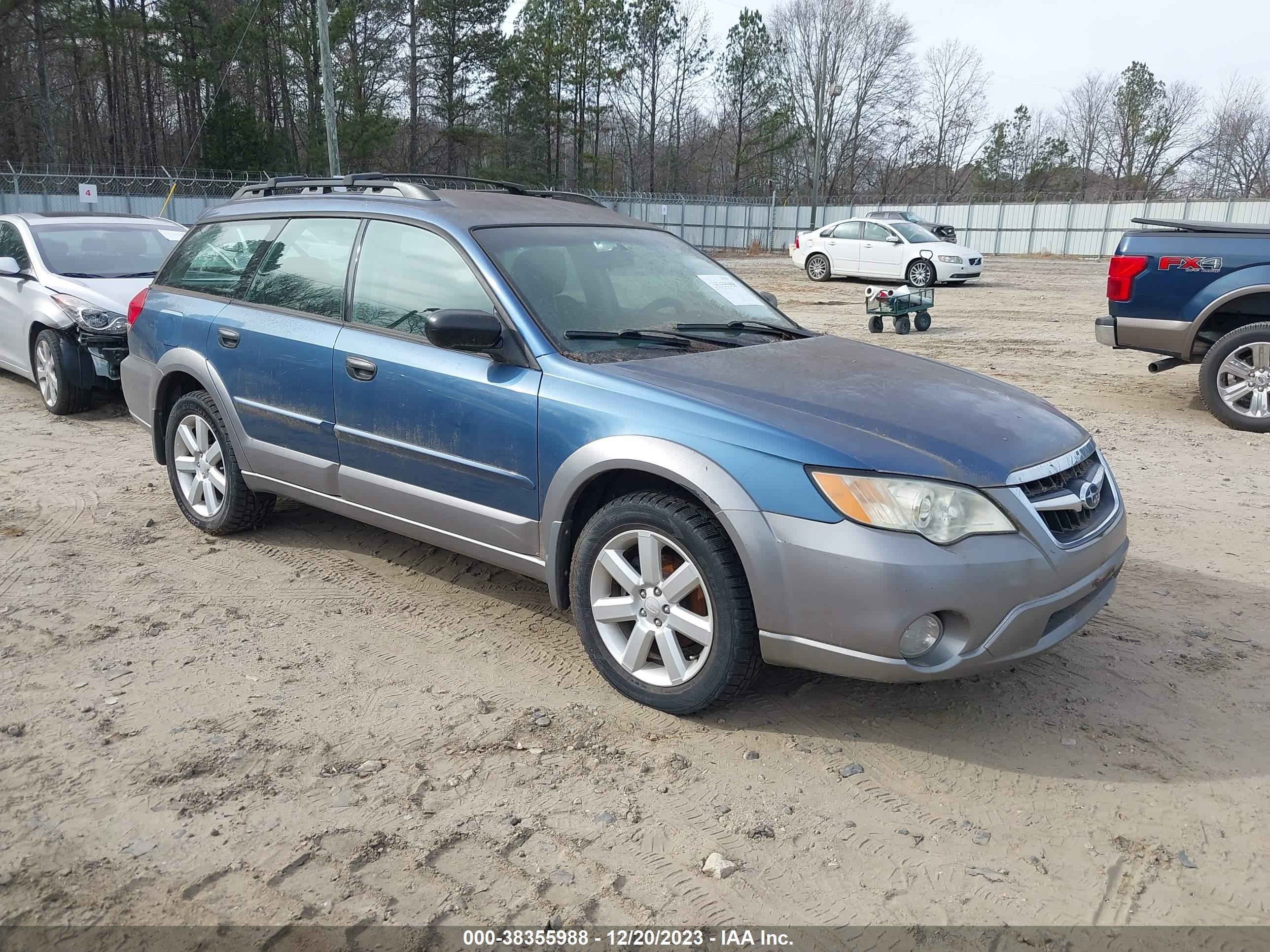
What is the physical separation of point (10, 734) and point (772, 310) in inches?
139

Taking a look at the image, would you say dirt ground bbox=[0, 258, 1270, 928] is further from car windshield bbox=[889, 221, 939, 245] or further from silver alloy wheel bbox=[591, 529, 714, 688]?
car windshield bbox=[889, 221, 939, 245]

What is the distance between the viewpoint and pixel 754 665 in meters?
3.24

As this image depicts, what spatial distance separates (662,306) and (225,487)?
253 centimetres

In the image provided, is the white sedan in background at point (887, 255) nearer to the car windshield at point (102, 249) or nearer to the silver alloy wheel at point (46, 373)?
the car windshield at point (102, 249)

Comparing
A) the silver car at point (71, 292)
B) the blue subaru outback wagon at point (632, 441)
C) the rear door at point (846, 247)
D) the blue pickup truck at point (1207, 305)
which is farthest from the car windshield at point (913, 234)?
the blue subaru outback wagon at point (632, 441)

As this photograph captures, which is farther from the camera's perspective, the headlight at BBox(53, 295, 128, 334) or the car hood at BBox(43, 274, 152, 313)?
the car hood at BBox(43, 274, 152, 313)

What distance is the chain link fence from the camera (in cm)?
2831

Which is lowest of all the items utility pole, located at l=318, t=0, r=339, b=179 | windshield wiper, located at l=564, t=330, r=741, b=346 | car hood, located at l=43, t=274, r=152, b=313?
car hood, located at l=43, t=274, r=152, b=313

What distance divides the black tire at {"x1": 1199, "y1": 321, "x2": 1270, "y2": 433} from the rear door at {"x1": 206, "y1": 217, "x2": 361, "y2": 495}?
6712 mm

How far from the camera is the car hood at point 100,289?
8.12 meters

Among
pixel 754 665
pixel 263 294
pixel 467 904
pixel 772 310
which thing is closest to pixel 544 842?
pixel 467 904

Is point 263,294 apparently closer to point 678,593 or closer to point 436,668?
point 436,668

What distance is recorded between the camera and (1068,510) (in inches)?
128

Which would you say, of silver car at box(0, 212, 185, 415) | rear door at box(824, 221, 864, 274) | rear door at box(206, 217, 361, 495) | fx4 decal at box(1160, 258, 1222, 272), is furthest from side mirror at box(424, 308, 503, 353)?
rear door at box(824, 221, 864, 274)
